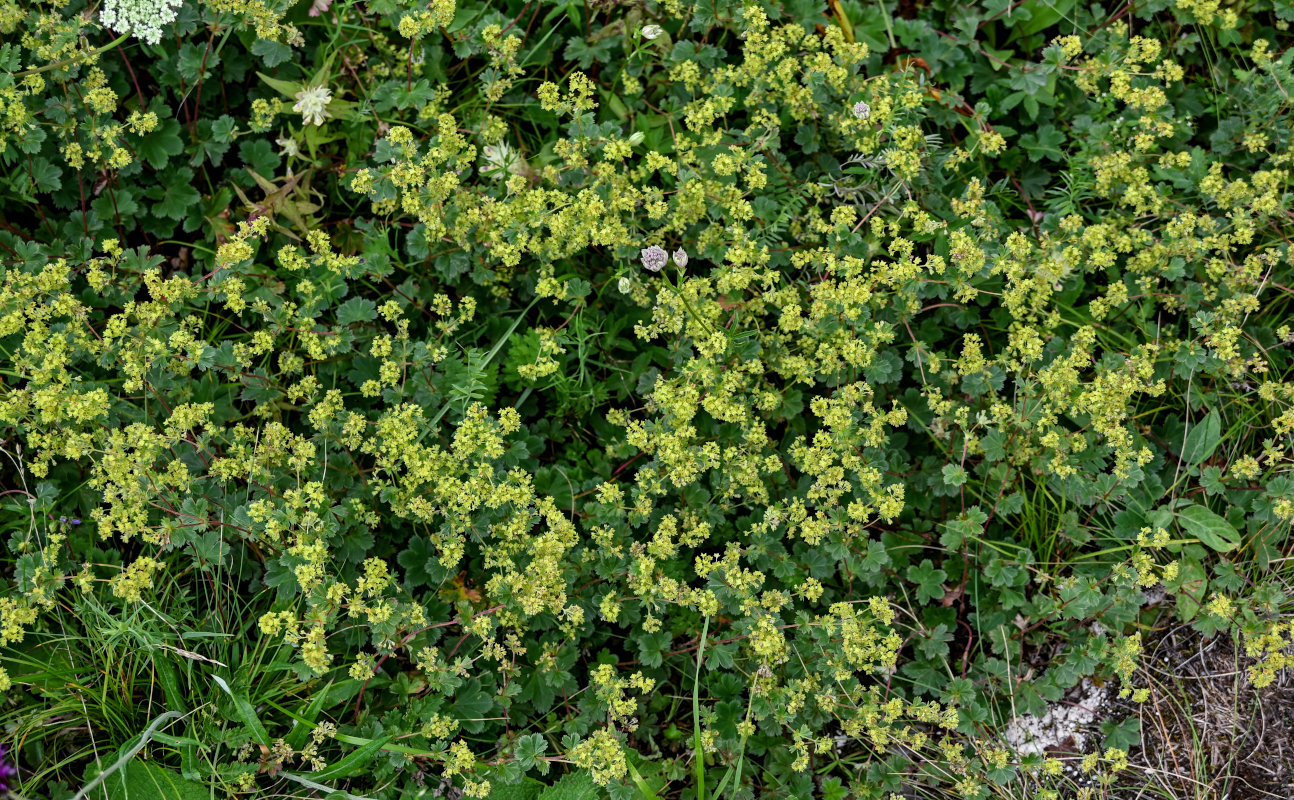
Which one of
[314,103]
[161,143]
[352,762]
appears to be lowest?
[352,762]

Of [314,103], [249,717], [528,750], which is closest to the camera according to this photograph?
[528,750]

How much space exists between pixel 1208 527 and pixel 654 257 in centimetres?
315

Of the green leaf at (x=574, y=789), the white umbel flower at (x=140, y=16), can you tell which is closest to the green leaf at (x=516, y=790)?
the green leaf at (x=574, y=789)

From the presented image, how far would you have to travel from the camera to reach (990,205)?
496 cm

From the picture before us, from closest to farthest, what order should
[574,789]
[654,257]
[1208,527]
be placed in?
[574,789] → [1208,527] → [654,257]

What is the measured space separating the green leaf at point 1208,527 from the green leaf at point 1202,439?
314 mm

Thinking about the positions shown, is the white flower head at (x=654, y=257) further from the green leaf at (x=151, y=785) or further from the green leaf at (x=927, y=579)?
the green leaf at (x=151, y=785)

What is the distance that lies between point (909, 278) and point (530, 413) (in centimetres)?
214

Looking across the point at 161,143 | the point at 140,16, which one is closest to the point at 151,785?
the point at 161,143

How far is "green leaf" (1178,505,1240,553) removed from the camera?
4.52m

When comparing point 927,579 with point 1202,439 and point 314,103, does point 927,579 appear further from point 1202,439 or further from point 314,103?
point 314,103

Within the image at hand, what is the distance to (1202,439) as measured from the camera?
479 centimetres

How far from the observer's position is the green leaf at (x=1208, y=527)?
4.52 meters

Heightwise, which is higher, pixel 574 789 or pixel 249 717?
pixel 249 717
